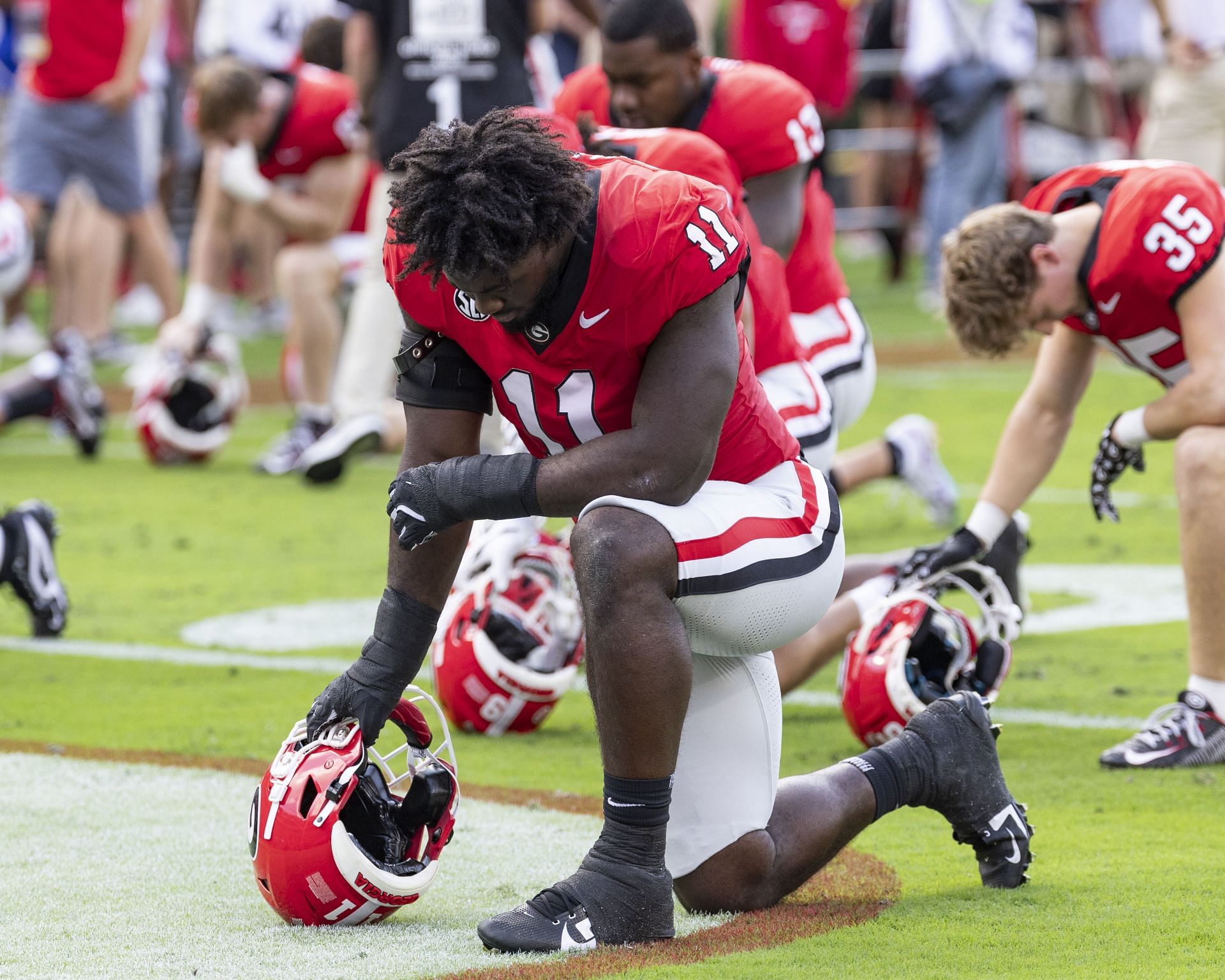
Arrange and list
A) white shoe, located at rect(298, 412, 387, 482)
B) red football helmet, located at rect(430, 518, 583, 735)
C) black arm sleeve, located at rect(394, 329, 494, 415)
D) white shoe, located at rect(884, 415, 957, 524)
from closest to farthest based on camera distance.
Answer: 1. black arm sleeve, located at rect(394, 329, 494, 415)
2. red football helmet, located at rect(430, 518, 583, 735)
3. white shoe, located at rect(884, 415, 957, 524)
4. white shoe, located at rect(298, 412, 387, 482)

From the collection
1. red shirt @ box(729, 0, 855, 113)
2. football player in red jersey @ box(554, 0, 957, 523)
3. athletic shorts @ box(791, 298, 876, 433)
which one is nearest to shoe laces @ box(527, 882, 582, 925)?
football player in red jersey @ box(554, 0, 957, 523)

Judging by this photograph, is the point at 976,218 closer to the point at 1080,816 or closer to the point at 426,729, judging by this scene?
the point at 1080,816

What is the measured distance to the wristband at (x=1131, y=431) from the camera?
170 inches

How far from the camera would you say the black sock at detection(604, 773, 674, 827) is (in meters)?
2.97

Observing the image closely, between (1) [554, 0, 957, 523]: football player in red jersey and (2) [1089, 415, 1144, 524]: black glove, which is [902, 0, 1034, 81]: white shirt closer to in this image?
(1) [554, 0, 957, 523]: football player in red jersey

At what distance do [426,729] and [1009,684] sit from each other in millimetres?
2092

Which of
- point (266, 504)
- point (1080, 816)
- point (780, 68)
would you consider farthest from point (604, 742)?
point (780, 68)

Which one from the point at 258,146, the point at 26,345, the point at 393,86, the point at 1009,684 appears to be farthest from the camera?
the point at 26,345

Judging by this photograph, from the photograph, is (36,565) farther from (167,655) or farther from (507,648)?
(507,648)

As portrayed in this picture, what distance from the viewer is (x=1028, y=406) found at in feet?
15.0

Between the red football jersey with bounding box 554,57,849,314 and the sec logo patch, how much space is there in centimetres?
209

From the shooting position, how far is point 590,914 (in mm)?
2959

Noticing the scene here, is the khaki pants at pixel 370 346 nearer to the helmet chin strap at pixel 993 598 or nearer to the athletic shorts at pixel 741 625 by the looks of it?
the helmet chin strap at pixel 993 598

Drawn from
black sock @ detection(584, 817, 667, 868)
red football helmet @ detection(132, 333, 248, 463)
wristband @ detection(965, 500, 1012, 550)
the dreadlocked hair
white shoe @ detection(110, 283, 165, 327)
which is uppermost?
the dreadlocked hair
